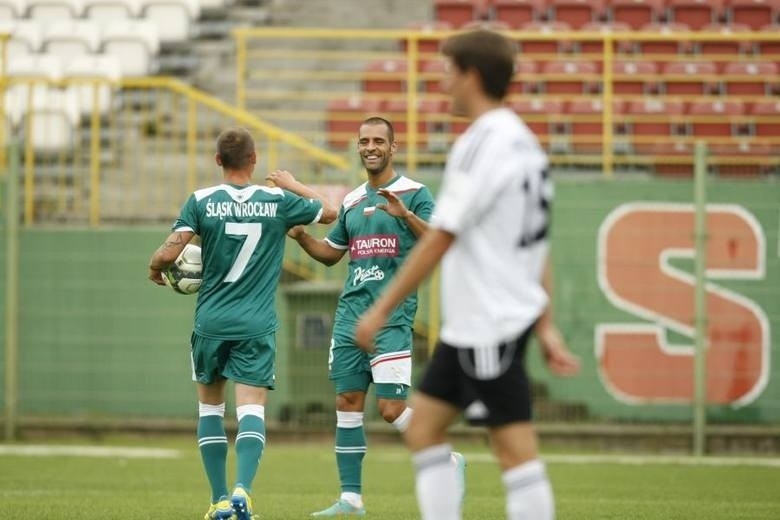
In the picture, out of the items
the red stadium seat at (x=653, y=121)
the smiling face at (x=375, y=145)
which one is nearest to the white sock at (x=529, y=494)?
the smiling face at (x=375, y=145)

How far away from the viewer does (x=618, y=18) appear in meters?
20.6

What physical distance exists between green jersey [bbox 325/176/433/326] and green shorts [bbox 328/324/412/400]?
0.11m

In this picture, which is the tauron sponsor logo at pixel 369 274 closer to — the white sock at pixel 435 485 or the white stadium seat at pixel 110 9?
the white sock at pixel 435 485

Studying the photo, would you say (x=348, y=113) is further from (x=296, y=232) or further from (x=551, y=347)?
(x=551, y=347)

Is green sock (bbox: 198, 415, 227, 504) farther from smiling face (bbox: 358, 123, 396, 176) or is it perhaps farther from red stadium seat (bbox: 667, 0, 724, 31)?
red stadium seat (bbox: 667, 0, 724, 31)

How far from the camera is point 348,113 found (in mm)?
17859

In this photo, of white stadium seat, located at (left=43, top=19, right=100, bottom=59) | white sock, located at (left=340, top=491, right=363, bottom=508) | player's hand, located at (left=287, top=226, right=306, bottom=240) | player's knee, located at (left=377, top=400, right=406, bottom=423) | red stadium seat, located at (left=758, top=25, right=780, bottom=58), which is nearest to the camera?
player's hand, located at (left=287, top=226, right=306, bottom=240)

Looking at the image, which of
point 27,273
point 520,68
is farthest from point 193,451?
point 520,68

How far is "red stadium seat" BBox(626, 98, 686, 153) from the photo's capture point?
17.4 metres

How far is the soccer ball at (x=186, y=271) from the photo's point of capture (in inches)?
315

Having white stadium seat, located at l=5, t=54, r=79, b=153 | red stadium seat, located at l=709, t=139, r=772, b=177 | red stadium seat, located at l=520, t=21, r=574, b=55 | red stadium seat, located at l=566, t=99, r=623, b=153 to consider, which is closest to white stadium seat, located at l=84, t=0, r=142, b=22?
white stadium seat, located at l=5, t=54, r=79, b=153

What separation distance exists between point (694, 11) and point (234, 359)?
14.4 m

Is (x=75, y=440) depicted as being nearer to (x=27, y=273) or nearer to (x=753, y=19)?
(x=27, y=273)

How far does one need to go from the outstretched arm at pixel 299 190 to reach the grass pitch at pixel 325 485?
1.96 meters
